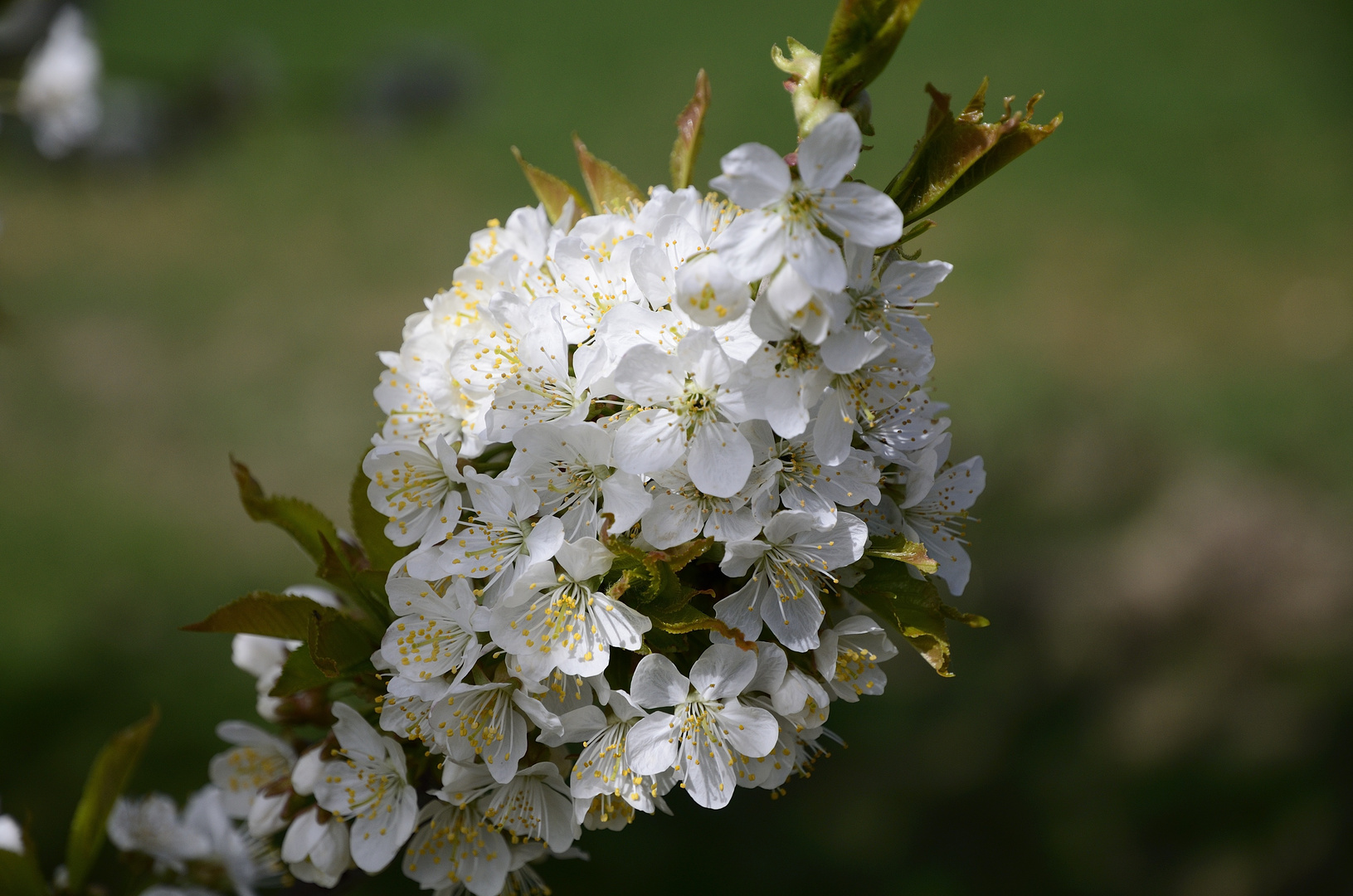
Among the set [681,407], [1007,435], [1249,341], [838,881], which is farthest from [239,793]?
[1249,341]

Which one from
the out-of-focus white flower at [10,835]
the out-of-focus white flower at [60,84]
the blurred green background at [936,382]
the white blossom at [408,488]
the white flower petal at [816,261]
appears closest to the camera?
the white flower petal at [816,261]

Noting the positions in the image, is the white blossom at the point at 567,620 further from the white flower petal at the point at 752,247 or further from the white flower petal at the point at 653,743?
the white flower petal at the point at 752,247

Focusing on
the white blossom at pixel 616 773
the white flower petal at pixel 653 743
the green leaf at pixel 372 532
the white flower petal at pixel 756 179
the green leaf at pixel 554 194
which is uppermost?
the white flower petal at pixel 756 179

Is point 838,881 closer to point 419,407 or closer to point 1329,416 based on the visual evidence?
point 419,407

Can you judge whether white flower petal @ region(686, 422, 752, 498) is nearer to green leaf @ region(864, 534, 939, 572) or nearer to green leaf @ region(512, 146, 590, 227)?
green leaf @ region(864, 534, 939, 572)

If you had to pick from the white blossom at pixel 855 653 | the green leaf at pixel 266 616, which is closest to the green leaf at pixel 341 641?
the green leaf at pixel 266 616

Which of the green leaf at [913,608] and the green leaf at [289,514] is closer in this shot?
the green leaf at [913,608]

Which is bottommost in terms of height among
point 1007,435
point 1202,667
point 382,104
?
point 1202,667
